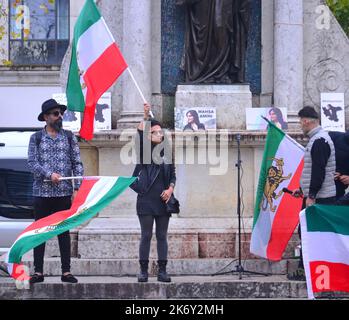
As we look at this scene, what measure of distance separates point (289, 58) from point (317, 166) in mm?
2769

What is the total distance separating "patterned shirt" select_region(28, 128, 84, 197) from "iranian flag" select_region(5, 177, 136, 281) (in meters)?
0.27

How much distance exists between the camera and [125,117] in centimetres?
1505

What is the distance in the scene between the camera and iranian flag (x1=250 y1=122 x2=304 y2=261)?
13859 millimetres

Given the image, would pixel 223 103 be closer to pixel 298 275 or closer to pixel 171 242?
pixel 171 242

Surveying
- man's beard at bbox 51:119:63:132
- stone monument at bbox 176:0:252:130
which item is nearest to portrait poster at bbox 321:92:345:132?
stone monument at bbox 176:0:252:130

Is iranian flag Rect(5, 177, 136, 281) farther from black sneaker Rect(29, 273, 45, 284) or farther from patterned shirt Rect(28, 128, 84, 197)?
patterned shirt Rect(28, 128, 84, 197)

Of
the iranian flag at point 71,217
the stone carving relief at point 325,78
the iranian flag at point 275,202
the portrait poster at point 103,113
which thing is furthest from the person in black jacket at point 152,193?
the stone carving relief at point 325,78

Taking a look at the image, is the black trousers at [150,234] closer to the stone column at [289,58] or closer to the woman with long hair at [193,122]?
the woman with long hair at [193,122]

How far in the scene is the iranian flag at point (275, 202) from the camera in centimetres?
1386

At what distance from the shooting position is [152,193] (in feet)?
43.4

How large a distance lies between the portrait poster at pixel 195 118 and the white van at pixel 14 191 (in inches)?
126

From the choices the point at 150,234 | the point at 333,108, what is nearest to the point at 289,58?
the point at 333,108

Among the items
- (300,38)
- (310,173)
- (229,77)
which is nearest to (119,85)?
(229,77)
